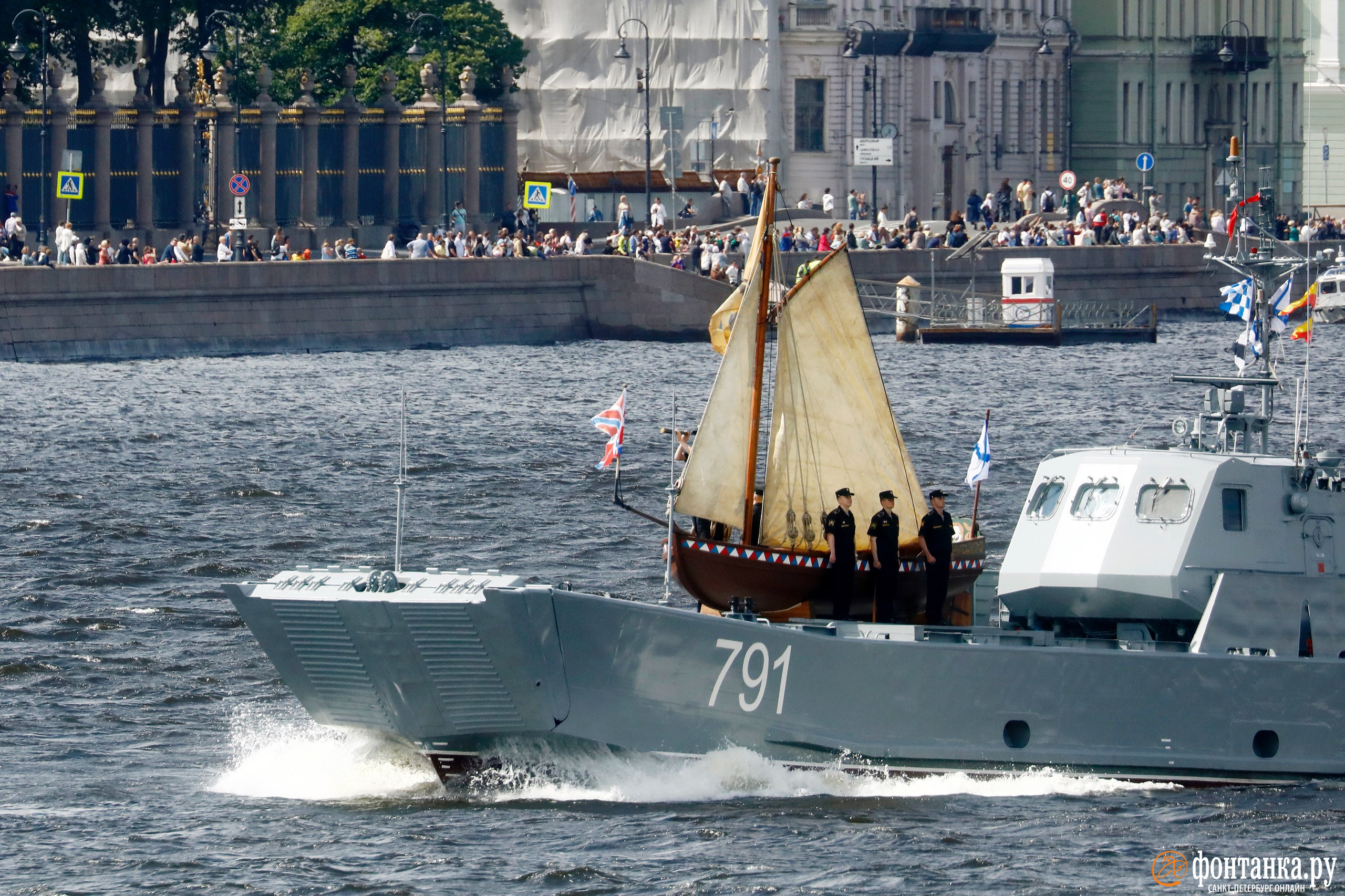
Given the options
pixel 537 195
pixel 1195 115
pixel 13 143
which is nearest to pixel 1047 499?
pixel 13 143

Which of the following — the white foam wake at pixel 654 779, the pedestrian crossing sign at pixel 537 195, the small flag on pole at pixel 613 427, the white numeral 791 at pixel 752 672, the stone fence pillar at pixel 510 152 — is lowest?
the white foam wake at pixel 654 779

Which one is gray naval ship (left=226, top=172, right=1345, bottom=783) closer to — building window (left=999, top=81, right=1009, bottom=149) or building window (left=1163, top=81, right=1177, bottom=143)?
building window (left=999, top=81, right=1009, bottom=149)

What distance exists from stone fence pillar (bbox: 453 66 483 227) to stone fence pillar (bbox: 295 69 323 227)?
609 centimetres

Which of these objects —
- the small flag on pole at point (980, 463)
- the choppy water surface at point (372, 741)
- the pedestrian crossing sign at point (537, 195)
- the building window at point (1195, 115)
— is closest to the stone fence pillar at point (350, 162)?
the pedestrian crossing sign at point (537, 195)

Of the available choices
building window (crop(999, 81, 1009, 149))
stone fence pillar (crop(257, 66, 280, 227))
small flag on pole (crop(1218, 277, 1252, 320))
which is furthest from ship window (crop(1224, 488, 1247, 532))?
building window (crop(999, 81, 1009, 149))

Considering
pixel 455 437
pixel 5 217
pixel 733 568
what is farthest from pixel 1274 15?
pixel 733 568

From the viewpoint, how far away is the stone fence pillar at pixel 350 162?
79.1 metres

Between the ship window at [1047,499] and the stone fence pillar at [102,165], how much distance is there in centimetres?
5034

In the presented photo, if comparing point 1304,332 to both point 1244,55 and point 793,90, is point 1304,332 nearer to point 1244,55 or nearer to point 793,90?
point 793,90

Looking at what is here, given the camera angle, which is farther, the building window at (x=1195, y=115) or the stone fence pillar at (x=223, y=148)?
the building window at (x=1195, y=115)

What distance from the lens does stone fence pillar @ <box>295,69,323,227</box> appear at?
77812 mm

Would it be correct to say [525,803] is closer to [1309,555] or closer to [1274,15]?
[1309,555]

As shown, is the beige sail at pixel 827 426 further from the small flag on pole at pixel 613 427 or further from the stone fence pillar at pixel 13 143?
the stone fence pillar at pixel 13 143

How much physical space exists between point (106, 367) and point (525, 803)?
139 feet
